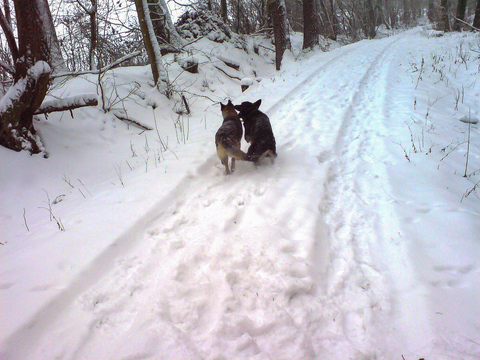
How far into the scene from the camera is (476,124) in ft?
15.1

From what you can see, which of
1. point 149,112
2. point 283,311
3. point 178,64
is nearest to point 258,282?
point 283,311

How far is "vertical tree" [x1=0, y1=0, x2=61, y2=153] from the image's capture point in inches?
148

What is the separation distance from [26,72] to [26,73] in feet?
0.06

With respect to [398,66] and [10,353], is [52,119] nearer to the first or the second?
[10,353]

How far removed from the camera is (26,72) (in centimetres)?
386

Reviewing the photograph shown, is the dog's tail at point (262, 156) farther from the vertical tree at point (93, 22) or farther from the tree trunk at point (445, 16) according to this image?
the tree trunk at point (445, 16)

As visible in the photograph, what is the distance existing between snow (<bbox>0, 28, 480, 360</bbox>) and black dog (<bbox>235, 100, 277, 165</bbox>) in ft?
0.90

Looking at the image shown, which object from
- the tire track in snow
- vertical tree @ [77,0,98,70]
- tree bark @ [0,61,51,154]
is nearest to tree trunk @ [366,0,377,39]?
vertical tree @ [77,0,98,70]

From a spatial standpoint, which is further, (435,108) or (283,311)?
(435,108)

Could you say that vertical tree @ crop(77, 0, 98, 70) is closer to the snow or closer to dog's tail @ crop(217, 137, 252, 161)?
the snow

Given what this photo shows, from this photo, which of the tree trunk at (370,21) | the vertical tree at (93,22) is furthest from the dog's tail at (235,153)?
the tree trunk at (370,21)

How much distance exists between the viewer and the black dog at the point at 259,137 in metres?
3.51

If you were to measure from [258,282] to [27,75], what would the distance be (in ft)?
15.4

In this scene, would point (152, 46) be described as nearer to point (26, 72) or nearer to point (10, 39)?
point (10, 39)
